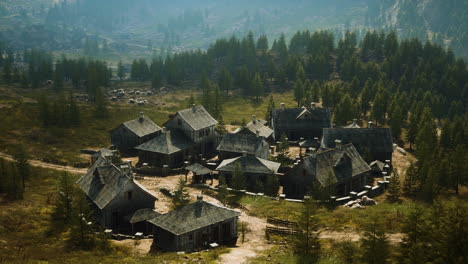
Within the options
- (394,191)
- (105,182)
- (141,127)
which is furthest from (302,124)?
(105,182)

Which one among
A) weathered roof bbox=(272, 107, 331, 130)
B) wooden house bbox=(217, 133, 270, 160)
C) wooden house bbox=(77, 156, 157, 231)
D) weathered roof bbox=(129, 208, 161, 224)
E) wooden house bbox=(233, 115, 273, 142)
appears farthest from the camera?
weathered roof bbox=(272, 107, 331, 130)

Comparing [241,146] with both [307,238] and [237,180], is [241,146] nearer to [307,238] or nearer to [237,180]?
[237,180]

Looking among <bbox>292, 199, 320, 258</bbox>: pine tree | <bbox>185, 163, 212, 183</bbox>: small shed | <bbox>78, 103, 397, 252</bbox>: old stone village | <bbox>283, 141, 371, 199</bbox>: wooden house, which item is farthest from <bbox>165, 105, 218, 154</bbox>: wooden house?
<bbox>292, 199, 320, 258</bbox>: pine tree

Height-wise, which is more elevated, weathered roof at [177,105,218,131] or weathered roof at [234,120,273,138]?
weathered roof at [177,105,218,131]

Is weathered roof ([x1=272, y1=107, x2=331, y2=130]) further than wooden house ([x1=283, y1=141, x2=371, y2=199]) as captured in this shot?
Yes

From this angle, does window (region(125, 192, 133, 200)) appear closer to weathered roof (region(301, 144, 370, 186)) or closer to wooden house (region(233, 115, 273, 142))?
weathered roof (region(301, 144, 370, 186))

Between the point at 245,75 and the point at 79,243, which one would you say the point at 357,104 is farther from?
the point at 79,243
